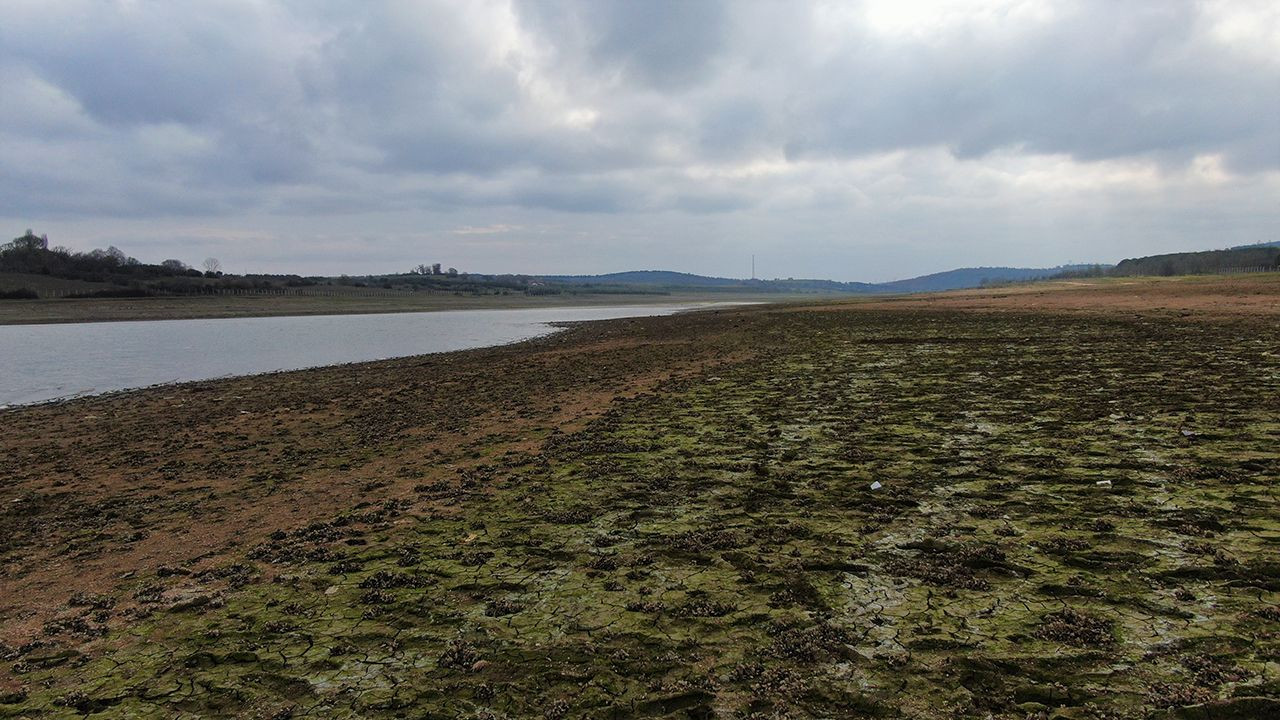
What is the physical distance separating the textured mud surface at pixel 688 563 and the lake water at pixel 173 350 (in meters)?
14.5

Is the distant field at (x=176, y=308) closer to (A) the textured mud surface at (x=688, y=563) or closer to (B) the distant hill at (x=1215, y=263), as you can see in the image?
(A) the textured mud surface at (x=688, y=563)

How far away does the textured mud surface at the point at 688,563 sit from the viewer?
379 cm

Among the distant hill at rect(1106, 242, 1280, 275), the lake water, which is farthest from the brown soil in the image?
the distant hill at rect(1106, 242, 1280, 275)

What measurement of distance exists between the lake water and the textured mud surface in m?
14.5

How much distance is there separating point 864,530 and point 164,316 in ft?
268

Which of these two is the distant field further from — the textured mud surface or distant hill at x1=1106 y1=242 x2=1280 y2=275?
distant hill at x1=1106 y1=242 x2=1280 y2=275

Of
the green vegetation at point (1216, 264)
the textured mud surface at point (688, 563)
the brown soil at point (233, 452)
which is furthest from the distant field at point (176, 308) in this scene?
the green vegetation at point (1216, 264)

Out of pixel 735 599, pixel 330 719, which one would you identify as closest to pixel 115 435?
pixel 330 719

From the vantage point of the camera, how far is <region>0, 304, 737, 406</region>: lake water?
24.7m

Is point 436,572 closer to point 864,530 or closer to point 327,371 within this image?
point 864,530

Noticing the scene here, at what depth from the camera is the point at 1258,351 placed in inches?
593

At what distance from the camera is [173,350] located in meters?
36.7

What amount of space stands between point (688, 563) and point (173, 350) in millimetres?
40624

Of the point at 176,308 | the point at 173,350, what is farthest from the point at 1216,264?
the point at 176,308
